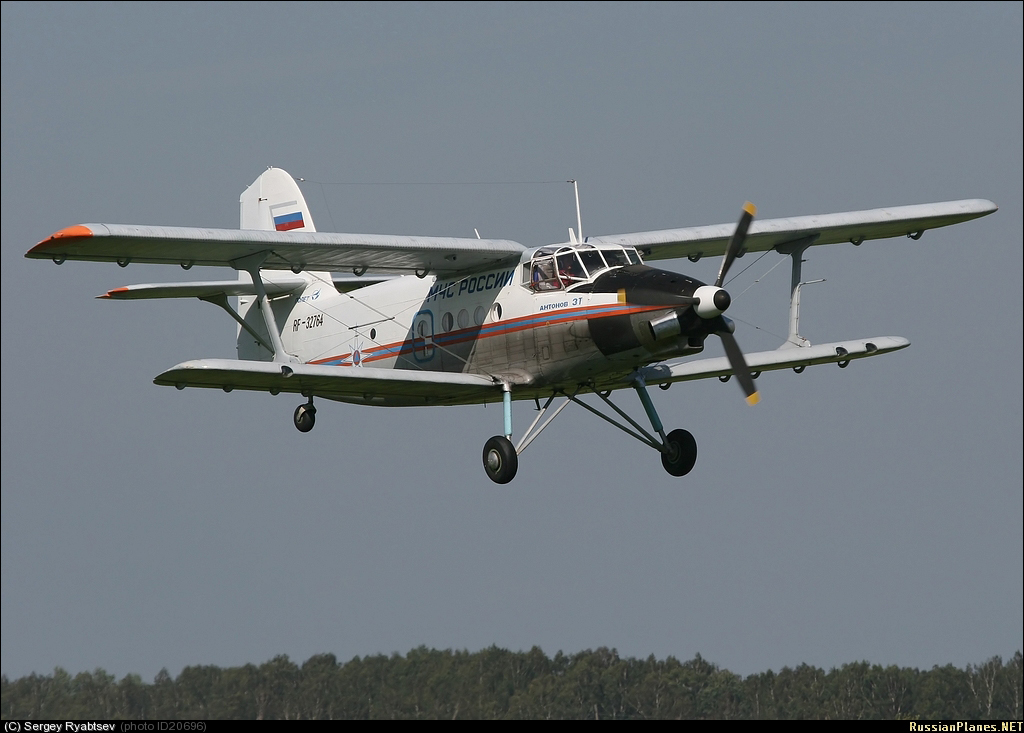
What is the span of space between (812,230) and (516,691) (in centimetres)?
4684

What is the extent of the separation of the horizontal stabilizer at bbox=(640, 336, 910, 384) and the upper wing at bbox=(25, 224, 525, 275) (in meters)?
3.28

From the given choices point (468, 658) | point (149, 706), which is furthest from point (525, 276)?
point (468, 658)

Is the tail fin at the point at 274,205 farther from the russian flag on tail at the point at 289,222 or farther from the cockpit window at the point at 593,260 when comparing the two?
the cockpit window at the point at 593,260

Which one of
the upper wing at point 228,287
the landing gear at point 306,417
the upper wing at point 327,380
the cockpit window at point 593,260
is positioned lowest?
the upper wing at point 327,380

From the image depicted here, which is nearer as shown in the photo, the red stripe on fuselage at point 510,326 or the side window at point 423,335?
the red stripe on fuselage at point 510,326

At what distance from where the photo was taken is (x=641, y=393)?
933 inches

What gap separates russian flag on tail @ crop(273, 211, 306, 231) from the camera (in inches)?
1195

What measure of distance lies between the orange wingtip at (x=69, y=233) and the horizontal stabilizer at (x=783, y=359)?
347 inches

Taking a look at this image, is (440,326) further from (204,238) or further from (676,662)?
(676,662)

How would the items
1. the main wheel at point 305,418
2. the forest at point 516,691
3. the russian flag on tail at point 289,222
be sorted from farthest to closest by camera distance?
the forest at point 516,691 → the russian flag on tail at point 289,222 → the main wheel at point 305,418

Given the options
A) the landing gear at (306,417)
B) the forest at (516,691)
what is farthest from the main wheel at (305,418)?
the forest at (516,691)

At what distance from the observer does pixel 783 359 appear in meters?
24.9

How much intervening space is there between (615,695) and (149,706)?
22.8 metres

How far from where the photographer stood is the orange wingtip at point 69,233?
68.1ft
